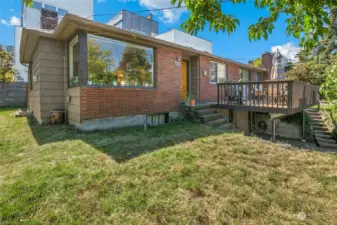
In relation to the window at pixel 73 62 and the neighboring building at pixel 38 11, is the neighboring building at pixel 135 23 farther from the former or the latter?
the window at pixel 73 62

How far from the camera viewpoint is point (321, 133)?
1034 cm

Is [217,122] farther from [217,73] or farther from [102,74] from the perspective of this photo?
[217,73]

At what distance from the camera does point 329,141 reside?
9352 millimetres

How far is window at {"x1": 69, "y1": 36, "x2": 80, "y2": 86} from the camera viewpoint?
6.09 m

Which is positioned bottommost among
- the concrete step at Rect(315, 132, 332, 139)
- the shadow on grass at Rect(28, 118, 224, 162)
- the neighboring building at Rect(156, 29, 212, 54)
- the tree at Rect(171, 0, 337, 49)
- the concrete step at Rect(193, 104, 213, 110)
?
the concrete step at Rect(315, 132, 332, 139)

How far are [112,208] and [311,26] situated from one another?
2.75m

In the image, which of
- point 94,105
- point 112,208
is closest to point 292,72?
→ point 94,105

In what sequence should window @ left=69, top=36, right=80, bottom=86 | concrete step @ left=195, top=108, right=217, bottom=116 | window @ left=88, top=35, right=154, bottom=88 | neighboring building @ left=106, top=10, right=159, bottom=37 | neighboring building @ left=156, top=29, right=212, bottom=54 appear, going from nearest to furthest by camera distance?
1. window @ left=88, top=35, right=154, bottom=88
2. window @ left=69, top=36, right=80, bottom=86
3. concrete step @ left=195, top=108, right=217, bottom=116
4. neighboring building @ left=106, top=10, right=159, bottom=37
5. neighboring building @ left=156, top=29, right=212, bottom=54

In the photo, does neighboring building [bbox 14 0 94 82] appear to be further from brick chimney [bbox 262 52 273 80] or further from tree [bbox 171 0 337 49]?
brick chimney [bbox 262 52 273 80]

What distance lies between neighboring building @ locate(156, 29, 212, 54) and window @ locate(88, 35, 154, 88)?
9.94m

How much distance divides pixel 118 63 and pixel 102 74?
70 centimetres

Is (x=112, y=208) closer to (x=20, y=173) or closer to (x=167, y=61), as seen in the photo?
(x=20, y=173)

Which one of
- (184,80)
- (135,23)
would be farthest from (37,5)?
(184,80)

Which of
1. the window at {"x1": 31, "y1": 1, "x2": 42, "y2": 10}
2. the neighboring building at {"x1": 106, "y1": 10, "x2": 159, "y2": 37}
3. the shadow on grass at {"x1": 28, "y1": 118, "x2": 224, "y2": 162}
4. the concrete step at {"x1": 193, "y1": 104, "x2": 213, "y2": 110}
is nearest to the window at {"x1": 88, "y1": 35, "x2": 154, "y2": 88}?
the shadow on grass at {"x1": 28, "y1": 118, "x2": 224, "y2": 162}
